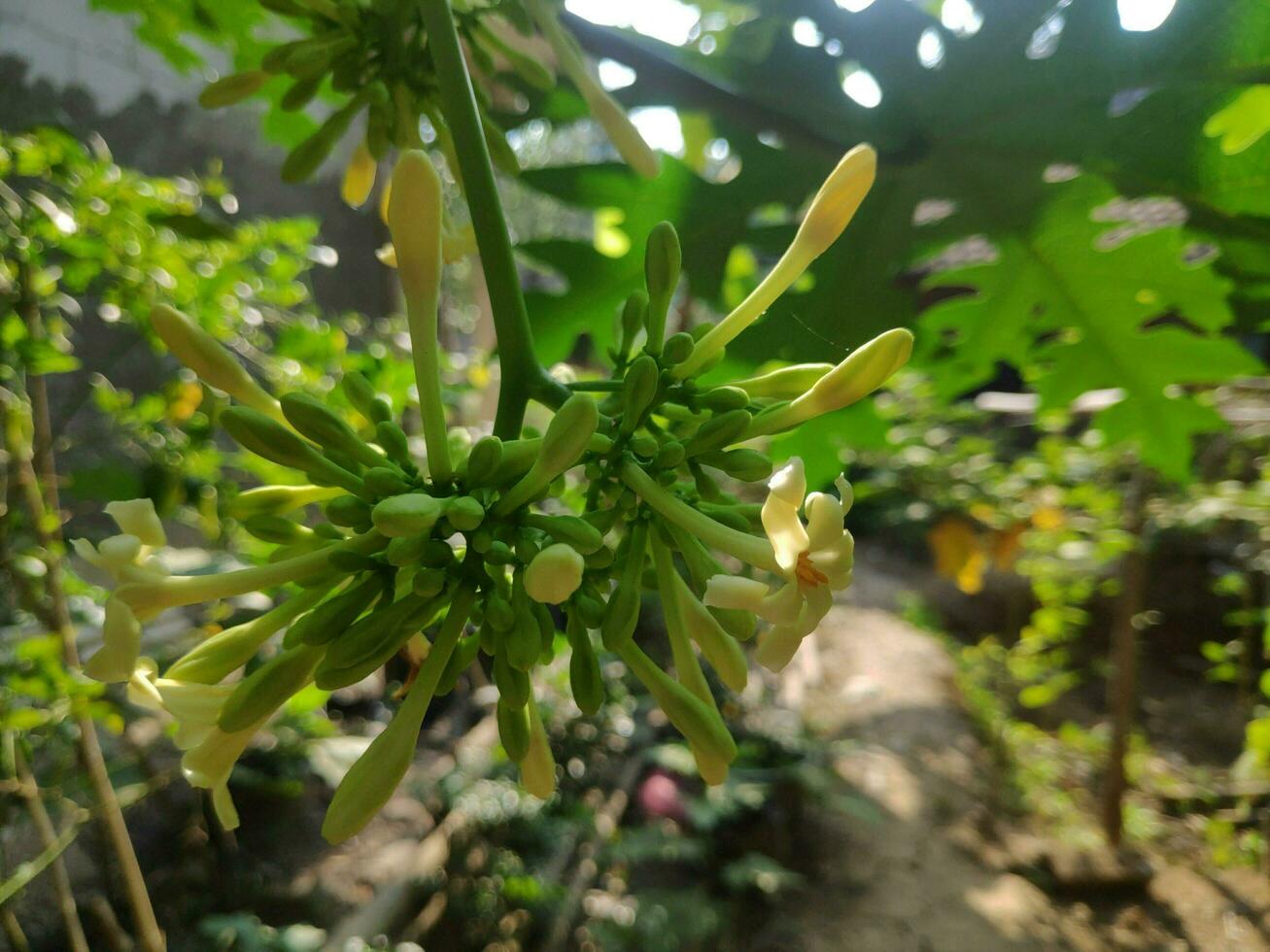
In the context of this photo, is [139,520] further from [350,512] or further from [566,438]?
[566,438]

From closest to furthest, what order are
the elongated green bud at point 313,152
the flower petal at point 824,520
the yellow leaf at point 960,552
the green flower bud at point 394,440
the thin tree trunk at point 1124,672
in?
1. the flower petal at point 824,520
2. the green flower bud at point 394,440
3. the elongated green bud at point 313,152
4. the thin tree trunk at point 1124,672
5. the yellow leaf at point 960,552

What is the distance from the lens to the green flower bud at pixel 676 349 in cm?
40

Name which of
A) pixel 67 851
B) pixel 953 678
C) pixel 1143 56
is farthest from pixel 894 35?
pixel 953 678

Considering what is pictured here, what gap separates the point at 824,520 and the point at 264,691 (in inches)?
11.0

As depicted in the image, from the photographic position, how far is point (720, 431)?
0.38 meters

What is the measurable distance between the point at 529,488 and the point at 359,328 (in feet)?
4.59

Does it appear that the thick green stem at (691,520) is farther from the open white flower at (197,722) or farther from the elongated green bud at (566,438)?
the open white flower at (197,722)

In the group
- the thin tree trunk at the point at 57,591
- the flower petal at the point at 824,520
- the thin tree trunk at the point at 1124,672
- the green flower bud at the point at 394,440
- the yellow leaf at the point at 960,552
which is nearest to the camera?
the flower petal at the point at 824,520

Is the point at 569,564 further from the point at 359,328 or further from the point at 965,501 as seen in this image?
the point at 965,501

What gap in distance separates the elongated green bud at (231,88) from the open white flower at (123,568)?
14.4 inches

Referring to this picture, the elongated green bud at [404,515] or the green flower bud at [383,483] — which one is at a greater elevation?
the green flower bud at [383,483]

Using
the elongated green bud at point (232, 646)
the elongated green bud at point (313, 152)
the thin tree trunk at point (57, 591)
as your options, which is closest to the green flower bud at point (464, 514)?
the elongated green bud at point (232, 646)

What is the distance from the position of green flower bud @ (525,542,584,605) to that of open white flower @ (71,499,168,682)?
0.62 ft

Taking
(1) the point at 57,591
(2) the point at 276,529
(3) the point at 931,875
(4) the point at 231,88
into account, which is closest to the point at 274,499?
(2) the point at 276,529
